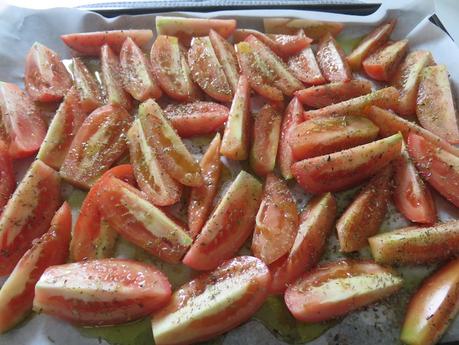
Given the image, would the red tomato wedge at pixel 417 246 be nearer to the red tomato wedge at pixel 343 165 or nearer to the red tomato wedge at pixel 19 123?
the red tomato wedge at pixel 343 165

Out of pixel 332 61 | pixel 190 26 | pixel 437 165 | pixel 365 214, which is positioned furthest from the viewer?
pixel 190 26

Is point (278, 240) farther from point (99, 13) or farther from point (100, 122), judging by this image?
point (99, 13)

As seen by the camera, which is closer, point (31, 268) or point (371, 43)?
point (31, 268)

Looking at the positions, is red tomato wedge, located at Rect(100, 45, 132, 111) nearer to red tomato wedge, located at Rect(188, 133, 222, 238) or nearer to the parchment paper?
the parchment paper

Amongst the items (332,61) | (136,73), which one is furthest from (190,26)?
(332,61)

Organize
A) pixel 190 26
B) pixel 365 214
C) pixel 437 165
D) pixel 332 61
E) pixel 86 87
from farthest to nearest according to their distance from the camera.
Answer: pixel 190 26, pixel 332 61, pixel 86 87, pixel 437 165, pixel 365 214

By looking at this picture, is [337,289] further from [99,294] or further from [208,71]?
[208,71]

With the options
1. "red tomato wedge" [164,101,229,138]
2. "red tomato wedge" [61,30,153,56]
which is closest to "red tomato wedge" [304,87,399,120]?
"red tomato wedge" [164,101,229,138]

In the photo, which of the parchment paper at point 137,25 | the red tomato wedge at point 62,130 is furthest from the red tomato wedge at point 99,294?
the parchment paper at point 137,25
